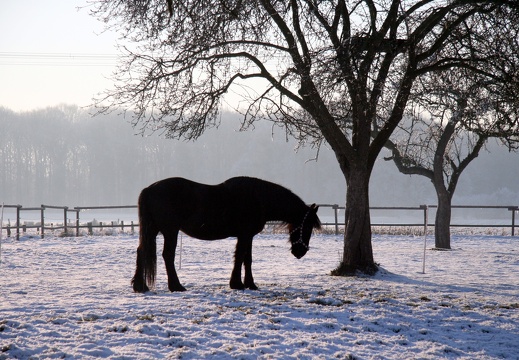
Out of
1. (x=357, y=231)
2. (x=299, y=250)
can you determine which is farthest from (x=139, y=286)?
(x=357, y=231)

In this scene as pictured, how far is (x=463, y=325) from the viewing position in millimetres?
6531

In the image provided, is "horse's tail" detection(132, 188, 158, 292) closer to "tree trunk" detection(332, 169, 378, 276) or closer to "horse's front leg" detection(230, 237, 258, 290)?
"horse's front leg" detection(230, 237, 258, 290)

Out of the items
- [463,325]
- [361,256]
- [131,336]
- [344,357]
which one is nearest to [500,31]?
[361,256]

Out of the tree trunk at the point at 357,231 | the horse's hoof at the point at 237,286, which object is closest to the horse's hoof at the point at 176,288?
the horse's hoof at the point at 237,286

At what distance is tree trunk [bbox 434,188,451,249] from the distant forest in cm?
5838

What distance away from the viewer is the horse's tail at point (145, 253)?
855 centimetres

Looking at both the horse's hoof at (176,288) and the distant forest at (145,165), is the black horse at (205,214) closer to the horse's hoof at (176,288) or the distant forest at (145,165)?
the horse's hoof at (176,288)

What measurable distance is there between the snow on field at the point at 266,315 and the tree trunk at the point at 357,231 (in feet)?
1.42

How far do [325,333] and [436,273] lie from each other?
22.0ft

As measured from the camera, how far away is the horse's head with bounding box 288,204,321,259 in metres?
9.45

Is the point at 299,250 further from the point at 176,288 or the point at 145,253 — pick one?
the point at 145,253

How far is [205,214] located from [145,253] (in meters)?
1.08

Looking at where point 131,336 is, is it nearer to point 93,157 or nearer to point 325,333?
point 325,333

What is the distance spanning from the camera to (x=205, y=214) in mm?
8820
